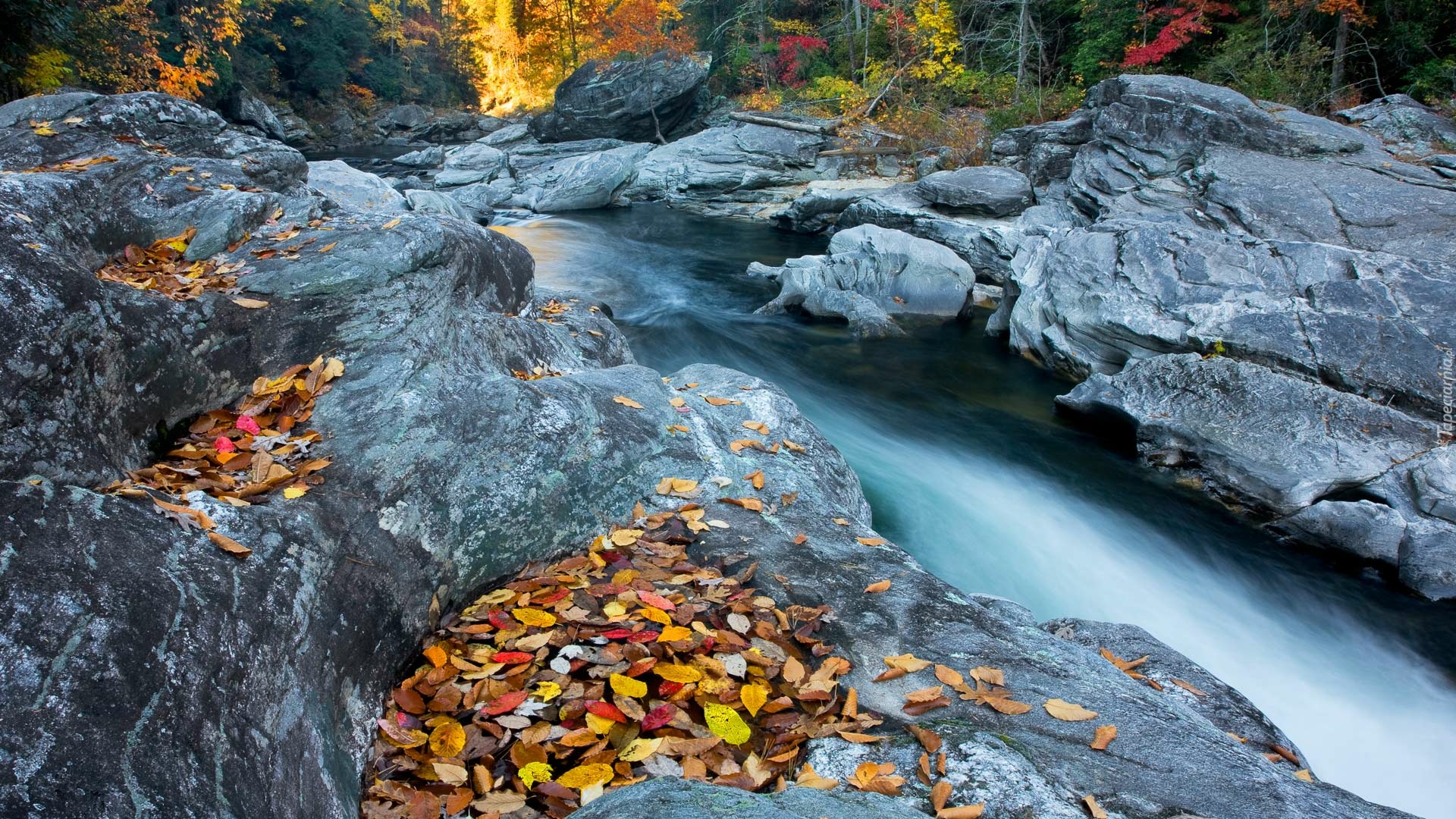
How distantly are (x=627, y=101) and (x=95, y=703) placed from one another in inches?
1211

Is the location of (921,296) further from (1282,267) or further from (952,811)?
(952,811)

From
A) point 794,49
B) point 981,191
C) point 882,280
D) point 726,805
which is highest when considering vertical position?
point 794,49

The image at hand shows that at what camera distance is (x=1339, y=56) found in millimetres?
13875

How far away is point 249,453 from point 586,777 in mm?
1732

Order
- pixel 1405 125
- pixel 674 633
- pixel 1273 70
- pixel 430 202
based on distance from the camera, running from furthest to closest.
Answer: pixel 1273 70 → pixel 430 202 → pixel 1405 125 → pixel 674 633

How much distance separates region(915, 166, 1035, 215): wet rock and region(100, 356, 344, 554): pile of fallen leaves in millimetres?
12874

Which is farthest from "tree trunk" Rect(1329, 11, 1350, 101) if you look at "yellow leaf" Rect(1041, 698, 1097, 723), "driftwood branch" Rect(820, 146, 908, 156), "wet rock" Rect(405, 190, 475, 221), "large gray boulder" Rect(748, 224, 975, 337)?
"yellow leaf" Rect(1041, 698, 1097, 723)

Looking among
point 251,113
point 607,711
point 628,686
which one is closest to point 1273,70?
point 628,686

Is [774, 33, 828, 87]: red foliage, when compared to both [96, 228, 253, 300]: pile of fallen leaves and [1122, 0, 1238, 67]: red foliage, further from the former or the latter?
[96, 228, 253, 300]: pile of fallen leaves

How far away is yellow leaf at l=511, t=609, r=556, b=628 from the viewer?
2.56m

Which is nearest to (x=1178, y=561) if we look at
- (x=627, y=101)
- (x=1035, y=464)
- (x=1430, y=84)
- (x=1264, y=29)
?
(x=1035, y=464)

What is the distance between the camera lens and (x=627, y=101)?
29516 mm

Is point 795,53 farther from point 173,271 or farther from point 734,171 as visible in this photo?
point 173,271

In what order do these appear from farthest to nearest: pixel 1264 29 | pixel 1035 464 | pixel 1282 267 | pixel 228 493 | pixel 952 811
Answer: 1. pixel 1264 29
2. pixel 1282 267
3. pixel 1035 464
4. pixel 228 493
5. pixel 952 811
